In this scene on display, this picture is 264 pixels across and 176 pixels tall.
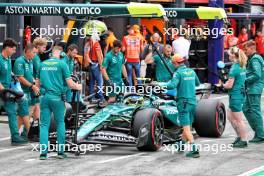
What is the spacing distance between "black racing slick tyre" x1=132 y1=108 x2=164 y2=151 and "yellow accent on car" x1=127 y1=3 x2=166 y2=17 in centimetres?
198

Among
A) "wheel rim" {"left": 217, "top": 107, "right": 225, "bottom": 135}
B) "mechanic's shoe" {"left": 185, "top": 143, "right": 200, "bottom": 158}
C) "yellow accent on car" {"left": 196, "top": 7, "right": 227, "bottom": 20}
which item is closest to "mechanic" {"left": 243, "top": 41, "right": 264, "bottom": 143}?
"wheel rim" {"left": 217, "top": 107, "right": 225, "bottom": 135}

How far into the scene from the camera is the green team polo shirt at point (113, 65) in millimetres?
16781

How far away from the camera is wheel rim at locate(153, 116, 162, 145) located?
13.1m

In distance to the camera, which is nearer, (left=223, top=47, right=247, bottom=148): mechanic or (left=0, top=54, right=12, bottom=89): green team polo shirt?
(left=223, top=47, right=247, bottom=148): mechanic

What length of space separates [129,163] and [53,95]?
1.56m

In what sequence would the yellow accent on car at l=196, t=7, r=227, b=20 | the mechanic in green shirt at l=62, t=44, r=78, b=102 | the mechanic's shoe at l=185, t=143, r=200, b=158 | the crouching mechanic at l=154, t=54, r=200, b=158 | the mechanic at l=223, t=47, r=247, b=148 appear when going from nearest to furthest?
the mechanic's shoe at l=185, t=143, r=200, b=158 < the crouching mechanic at l=154, t=54, r=200, b=158 < the mechanic at l=223, t=47, r=247, b=148 < the mechanic in green shirt at l=62, t=44, r=78, b=102 < the yellow accent on car at l=196, t=7, r=227, b=20

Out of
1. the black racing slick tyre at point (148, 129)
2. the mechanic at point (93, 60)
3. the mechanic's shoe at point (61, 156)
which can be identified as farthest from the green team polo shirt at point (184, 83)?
the mechanic at point (93, 60)

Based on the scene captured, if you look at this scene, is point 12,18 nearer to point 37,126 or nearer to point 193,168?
point 37,126

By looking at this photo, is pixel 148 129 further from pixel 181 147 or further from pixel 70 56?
pixel 70 56

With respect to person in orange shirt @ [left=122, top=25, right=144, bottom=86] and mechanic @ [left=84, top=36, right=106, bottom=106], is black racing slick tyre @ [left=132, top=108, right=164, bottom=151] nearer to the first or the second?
mechanic @ [left=84, top=36, right=106, bottom=106]

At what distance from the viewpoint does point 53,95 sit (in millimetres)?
12312

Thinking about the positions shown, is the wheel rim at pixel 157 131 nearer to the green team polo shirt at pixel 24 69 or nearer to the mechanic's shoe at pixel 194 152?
the mechanic's shoe at pixel 194 152

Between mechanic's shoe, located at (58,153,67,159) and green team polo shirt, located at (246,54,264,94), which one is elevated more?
green team polo shirt, located at (246,54,264,94)

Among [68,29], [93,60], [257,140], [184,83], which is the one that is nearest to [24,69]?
[68,29]
